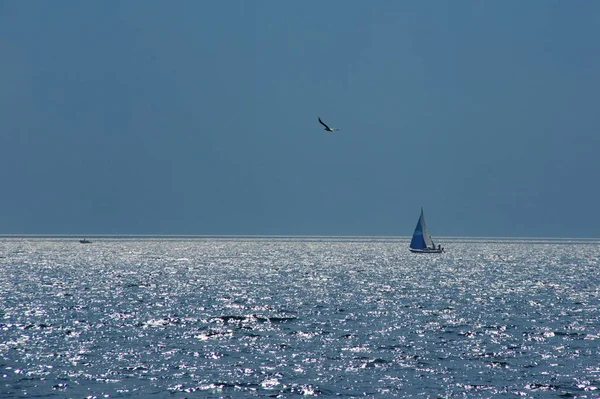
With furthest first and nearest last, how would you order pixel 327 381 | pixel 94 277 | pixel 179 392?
pixel 94 277 < pixel 327 381 < pixel 179 392

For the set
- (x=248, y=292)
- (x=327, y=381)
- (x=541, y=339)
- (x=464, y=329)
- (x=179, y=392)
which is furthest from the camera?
(x=248, y=292)

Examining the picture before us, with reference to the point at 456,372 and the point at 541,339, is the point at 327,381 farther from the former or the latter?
the point at 541,339

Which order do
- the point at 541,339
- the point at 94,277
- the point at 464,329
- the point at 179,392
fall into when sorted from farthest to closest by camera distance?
the point at 94,277 → the point at 464,329 → the point at 541,339 → the point at 179,392

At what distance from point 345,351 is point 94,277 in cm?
9480

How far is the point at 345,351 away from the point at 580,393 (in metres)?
17.4

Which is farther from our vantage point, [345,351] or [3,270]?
[3,270]

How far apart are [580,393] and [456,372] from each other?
26.2 feet

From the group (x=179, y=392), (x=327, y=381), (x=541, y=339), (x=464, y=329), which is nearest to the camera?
(x=179, y=392)

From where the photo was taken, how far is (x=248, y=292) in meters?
111

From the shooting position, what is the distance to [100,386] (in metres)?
46.6

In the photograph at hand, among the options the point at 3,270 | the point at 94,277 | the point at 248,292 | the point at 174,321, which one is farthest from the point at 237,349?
the point at 3,270

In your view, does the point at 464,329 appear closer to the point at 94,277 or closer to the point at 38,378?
the point at 38,378

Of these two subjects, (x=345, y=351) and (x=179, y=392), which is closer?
(x=179, y=392)

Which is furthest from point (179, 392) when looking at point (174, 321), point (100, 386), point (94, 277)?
point (94, 277)
